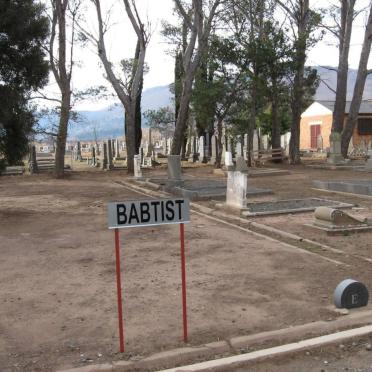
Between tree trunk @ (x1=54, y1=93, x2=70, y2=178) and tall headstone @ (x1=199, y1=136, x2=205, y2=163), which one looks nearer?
tree trunk @ (x1=54, y1=93, x2=70, y2=178)

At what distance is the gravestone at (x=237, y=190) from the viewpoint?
37.6 feet

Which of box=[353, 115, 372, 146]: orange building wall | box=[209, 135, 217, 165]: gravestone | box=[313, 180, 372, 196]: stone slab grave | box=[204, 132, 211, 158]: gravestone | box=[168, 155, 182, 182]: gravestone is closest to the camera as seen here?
box=[313, 180, 372, 196]: stone slab grave

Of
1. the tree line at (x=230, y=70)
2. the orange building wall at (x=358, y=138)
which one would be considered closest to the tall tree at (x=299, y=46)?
the tree line at (x=230, y=70)

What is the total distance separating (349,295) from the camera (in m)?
5.02

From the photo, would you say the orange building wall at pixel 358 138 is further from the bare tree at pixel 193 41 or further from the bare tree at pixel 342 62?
the bare tree at pixel 193 41

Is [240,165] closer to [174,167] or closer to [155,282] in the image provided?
[174,167]

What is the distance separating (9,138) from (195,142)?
22.5 m

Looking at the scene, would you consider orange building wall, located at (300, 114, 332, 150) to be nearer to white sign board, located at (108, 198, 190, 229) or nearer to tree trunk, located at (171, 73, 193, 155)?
tree trunk, located at (171, 73, 193, 155)

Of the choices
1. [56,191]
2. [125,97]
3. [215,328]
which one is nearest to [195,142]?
[125,97]

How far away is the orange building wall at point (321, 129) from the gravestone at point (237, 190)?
112 ft

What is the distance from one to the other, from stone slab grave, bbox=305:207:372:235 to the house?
33.6 m

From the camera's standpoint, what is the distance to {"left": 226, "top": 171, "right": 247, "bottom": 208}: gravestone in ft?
37.6

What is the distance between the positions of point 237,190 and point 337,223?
306 centimetres

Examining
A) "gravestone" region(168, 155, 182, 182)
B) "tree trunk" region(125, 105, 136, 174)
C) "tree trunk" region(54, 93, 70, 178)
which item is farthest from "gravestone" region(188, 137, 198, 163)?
"gravestone" region(168, 155, 182, 182)
